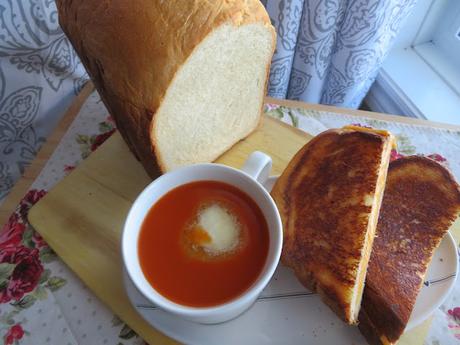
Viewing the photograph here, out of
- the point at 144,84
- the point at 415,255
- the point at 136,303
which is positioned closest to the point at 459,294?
the point at 415,255

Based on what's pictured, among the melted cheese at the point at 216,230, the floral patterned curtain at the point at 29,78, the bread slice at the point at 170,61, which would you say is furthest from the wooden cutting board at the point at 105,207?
the floral patterned curtain at the point at 29,78

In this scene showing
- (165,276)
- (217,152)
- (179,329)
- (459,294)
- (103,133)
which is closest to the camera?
(165,276)

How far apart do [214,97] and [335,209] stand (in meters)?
0.45

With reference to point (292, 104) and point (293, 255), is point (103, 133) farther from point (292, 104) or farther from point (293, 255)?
point (293, 255)

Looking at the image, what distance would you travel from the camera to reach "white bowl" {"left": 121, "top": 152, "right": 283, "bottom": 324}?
0.72m

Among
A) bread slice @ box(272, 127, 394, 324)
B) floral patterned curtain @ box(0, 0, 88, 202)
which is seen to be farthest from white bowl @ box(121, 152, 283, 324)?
floral patterned curtain @ box(0, 0, 88, 202)

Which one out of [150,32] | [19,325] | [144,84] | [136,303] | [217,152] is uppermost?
[150,32]

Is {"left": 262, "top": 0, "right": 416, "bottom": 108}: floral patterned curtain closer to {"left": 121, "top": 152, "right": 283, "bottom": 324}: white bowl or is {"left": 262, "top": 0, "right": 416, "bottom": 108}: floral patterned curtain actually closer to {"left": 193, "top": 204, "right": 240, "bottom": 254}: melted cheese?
{"left": 121, "top": 152, "right": 283, "bottom": 324}: white bowl

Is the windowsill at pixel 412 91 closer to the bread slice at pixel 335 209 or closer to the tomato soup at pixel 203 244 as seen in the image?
the bread slice at pixel 335 209

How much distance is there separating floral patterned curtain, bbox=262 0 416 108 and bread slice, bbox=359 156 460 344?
58 cm

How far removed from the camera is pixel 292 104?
4.74 feet

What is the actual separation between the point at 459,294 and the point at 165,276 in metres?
0.82

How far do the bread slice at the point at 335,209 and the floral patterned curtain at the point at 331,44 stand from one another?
55 cm

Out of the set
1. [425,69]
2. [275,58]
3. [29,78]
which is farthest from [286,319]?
[425,69]
